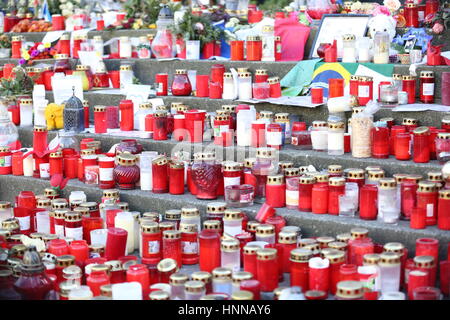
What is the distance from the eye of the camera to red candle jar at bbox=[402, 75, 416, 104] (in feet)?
18.3

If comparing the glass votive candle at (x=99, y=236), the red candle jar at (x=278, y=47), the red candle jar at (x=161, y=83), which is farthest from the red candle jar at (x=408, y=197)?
the red candle jar at (x=161, y=83)

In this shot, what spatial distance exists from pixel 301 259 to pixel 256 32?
9.59ft

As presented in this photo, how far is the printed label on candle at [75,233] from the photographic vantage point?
5.07 metres

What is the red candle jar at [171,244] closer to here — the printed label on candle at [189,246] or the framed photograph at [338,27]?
the printed label on candle at [189,246]

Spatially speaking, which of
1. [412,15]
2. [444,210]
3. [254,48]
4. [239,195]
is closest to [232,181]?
[239,195]

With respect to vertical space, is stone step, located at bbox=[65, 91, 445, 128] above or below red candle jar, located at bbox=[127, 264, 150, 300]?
above

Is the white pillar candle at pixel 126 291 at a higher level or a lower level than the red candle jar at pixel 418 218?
lower

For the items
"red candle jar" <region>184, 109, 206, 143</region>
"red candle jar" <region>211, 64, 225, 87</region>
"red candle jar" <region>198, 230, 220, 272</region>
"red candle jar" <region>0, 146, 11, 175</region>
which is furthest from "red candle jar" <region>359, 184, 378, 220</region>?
"red candle jar" <region>0, 146, 11, 175</region>

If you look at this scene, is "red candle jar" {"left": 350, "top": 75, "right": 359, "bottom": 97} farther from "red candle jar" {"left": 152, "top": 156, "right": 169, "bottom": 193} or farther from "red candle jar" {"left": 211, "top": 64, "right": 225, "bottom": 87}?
"red candle jar" {"left": 152, "top": 156, "right": 169, "bottom": 193}

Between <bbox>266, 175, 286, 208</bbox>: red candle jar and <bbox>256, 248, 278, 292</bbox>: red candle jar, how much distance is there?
0.71 metres

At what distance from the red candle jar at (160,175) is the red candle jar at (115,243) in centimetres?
69

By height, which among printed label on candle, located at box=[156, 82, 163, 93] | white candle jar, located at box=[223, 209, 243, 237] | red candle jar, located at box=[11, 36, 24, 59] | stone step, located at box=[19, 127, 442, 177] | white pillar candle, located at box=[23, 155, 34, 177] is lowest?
white candle jar, located at box=[223, 209, 243, 237]

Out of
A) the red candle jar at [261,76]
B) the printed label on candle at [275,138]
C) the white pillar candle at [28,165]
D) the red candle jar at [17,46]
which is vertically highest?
the red candle jar at [17,46]

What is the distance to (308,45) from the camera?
6602mm
